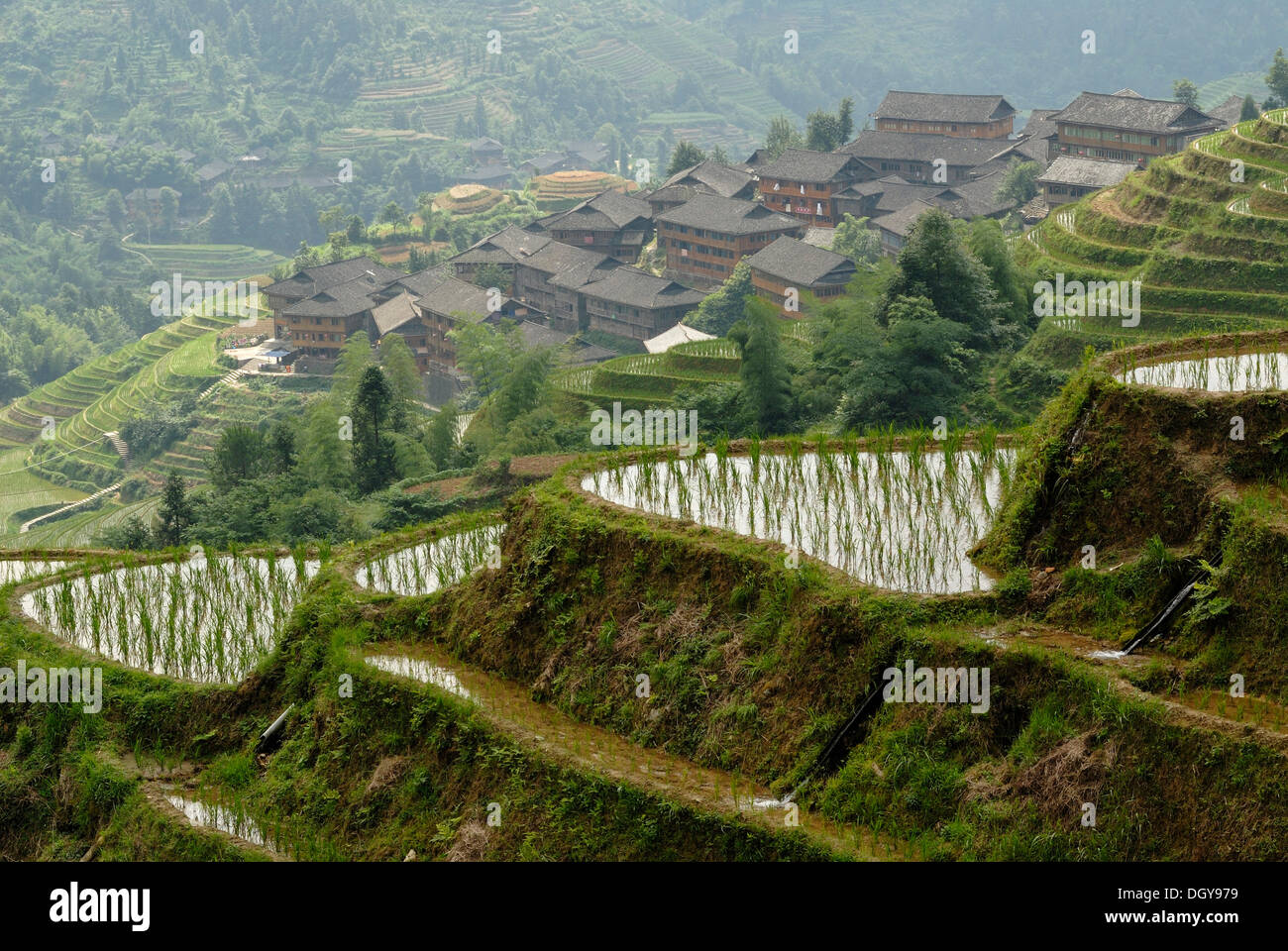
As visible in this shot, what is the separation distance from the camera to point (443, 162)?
280ft

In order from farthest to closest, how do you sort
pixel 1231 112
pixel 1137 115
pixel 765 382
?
pixel 1231 112 → pixel 1137 115 → pixel 765 382

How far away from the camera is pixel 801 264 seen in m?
42.0

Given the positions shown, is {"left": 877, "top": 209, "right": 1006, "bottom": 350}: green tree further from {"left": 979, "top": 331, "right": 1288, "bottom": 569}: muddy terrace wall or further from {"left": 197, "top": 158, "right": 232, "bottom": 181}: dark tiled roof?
Answer: {"left": 197, "top": 158, "right": 232, "bottom": 181}: dark tiled roof

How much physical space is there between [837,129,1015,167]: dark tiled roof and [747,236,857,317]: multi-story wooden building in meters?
11.3

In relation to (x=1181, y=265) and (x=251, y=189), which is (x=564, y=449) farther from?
(x=251, y=189)

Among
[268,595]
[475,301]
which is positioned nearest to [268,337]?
[475,301]

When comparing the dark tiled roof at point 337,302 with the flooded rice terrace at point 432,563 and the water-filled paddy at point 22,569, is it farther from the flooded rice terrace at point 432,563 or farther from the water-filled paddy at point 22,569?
the flooded rice terrace at point 432,563

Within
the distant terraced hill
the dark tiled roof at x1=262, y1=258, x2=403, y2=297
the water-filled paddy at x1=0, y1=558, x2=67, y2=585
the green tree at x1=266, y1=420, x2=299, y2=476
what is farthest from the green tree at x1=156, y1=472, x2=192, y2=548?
the dark tiled roof at x1=262, y1=258, x2=403, y2=297

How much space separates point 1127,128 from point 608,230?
1804 centimetres

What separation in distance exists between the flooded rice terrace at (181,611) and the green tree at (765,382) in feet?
36.5

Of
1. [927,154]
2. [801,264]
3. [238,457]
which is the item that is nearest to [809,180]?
[927,154]

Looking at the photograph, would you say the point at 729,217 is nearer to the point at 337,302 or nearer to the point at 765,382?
the point at 337,302

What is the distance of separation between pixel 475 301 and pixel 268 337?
374 inches

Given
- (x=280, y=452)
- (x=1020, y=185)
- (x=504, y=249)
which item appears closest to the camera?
(x=280, y=452)
